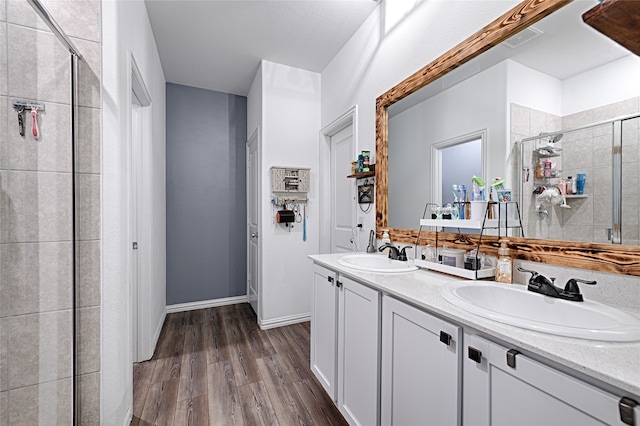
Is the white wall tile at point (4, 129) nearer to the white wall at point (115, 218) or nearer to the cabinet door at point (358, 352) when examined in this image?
the white wall at point (115, 218)

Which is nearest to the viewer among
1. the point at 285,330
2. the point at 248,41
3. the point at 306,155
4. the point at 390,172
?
the point at 390,172

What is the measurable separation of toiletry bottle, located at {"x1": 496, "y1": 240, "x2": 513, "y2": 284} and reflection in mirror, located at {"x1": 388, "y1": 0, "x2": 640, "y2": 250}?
11 centimetres

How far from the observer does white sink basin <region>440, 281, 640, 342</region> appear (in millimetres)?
708

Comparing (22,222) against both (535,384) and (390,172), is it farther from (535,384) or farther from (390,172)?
(390,172)

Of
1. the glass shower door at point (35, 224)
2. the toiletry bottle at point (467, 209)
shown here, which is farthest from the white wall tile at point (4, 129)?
the toiletry bottle at point (467, 209)

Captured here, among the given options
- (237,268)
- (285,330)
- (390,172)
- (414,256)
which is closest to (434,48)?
(390,172)

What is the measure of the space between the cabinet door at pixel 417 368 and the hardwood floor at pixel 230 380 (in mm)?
712

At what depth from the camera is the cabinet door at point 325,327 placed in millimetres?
1663

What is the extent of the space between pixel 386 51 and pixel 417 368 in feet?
6.97

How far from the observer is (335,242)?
9.89 ft

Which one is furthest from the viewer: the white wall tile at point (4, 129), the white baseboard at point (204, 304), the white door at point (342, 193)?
the white baseboard at point (204, 304)

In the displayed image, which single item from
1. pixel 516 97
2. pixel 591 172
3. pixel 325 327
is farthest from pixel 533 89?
pixel 325 327

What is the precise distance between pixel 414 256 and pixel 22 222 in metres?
1.98

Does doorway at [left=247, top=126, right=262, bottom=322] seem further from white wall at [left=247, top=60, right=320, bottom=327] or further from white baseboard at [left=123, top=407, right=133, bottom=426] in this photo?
white baseboard at [left=123, top=407, right=133, bottom=426]
